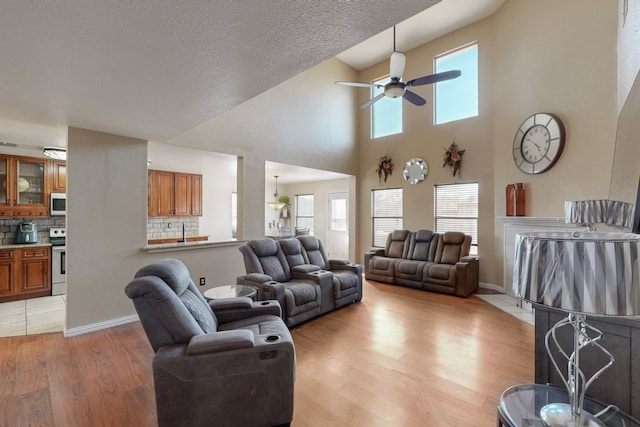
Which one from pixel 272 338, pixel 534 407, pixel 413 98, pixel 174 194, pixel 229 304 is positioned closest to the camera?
pixel 534 407

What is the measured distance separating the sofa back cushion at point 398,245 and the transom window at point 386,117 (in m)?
2.52

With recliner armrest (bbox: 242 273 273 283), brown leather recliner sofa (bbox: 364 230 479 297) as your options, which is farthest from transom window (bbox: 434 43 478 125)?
recliner armrest (bbox: 242 273 273 283)

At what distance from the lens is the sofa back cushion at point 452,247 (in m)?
5.25

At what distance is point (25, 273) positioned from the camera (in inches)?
178

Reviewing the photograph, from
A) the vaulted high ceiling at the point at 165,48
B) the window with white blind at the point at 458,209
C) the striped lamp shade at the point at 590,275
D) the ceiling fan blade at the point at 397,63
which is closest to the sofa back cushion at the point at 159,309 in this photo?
the vaulted high ceiling at the point at 165,48

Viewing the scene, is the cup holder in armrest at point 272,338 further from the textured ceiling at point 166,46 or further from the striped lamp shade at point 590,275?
the textured ceiling at point 166,46

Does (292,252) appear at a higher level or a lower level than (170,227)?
lower

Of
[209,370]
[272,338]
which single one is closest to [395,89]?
[272,338]

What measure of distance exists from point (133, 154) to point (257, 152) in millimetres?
1913

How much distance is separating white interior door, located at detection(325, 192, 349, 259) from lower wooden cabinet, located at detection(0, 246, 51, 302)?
6207 mm

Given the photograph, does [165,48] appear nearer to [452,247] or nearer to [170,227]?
[452,247]

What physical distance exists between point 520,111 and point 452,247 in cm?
264

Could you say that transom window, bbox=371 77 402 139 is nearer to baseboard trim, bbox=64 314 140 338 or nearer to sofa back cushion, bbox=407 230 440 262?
sofa back cushion, bbox=407 230 440 262

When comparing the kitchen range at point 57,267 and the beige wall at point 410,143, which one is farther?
the kitchen range at point 57,267
